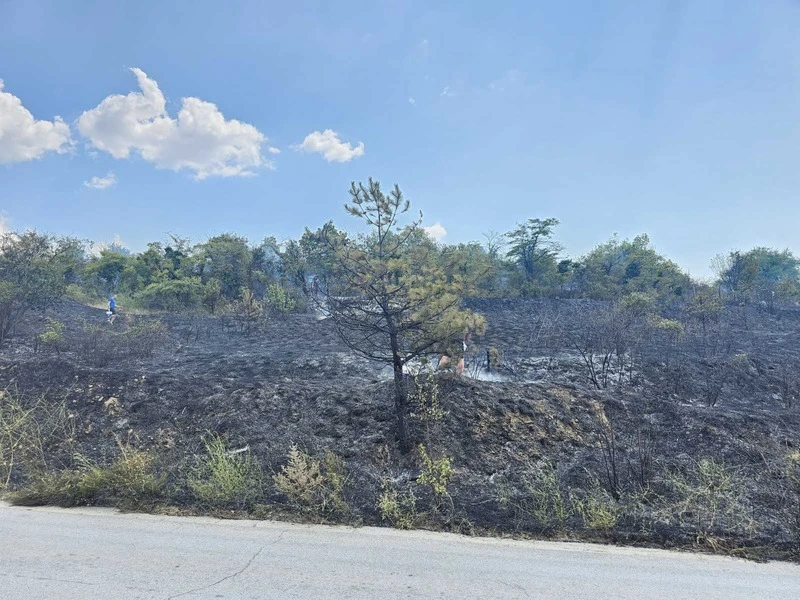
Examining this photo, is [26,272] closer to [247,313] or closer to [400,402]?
[247,313]

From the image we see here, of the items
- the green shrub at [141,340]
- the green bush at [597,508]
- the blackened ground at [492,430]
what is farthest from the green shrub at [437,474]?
the green shrub at [141,340]

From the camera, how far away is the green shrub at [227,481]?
13.6ft

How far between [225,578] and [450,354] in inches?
120

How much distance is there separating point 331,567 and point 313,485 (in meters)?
1.20

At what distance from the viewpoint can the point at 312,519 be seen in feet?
12.7

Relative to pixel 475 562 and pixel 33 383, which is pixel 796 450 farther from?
pixel 33 383

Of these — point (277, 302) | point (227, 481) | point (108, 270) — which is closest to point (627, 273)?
point (277, 302)

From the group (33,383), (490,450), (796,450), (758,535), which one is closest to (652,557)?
(758,535)

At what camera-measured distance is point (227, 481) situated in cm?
422

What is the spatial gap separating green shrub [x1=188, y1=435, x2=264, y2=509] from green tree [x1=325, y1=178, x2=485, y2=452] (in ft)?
5.46

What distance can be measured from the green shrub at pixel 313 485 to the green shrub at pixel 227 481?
0.89 feet

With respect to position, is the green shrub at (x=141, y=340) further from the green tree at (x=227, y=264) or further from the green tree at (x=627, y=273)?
the green tree at (x=627, y=273)

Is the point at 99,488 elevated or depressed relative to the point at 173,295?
depressed

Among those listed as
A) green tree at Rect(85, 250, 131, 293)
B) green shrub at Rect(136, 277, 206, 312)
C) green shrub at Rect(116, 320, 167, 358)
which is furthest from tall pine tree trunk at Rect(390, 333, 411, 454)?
green tree at Rect(85, 250, 131, 293)
